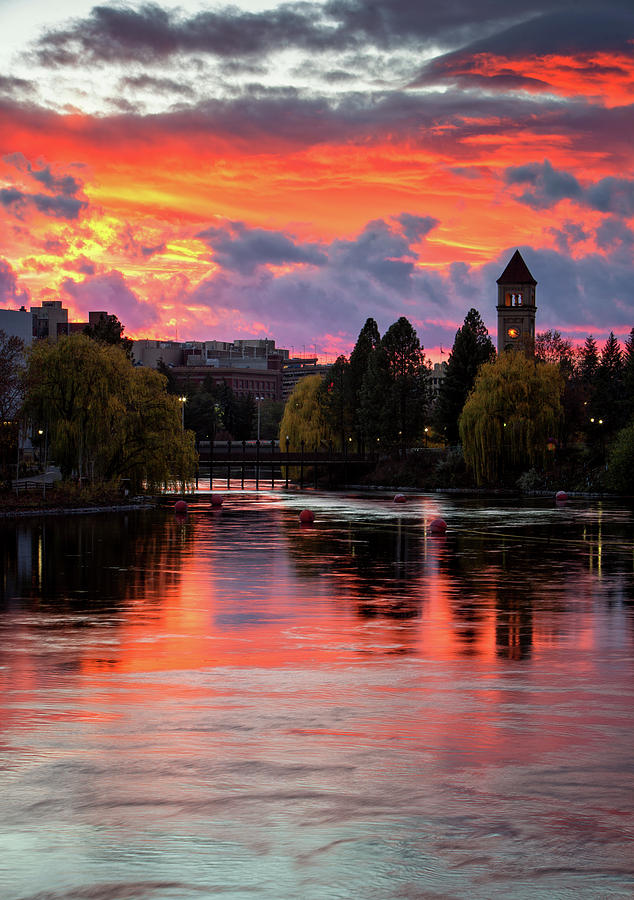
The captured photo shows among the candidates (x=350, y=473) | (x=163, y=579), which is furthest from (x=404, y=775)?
(x=350, y=473)

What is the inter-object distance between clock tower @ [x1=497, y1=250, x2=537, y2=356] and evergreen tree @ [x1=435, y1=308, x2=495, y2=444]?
4428 cm

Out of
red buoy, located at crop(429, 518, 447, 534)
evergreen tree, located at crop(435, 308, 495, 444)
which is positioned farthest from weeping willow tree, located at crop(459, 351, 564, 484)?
red buoy, located at crop(429, 518, 447, 534)

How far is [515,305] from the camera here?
158 metres

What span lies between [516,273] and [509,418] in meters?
79.1

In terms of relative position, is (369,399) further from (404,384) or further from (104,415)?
(104,415)

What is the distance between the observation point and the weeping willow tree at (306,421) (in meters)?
124

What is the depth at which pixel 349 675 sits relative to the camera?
14.0 m

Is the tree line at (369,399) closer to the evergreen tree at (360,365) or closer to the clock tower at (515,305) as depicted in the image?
the evergreen tree at (360,365)

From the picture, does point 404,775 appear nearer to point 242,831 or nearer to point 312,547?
point 242,831

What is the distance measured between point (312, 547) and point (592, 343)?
134773 mm

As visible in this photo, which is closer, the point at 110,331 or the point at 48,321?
the point at 110,331

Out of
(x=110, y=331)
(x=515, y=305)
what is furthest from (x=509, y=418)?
(x=515, y=305)

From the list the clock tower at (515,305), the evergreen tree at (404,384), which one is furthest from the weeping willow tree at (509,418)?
the clock tower at (515,305)

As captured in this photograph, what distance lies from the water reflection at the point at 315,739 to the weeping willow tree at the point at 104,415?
1279 inches
